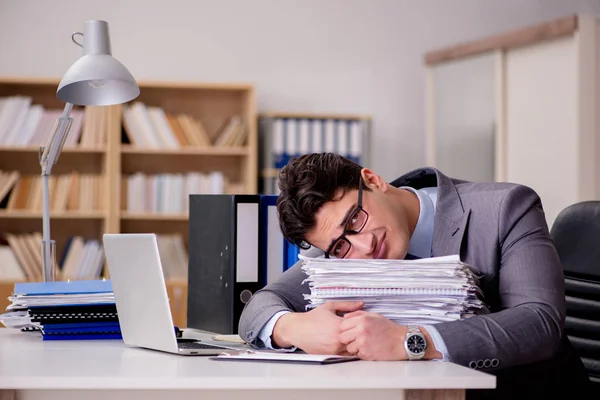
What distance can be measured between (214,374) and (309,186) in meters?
0.55

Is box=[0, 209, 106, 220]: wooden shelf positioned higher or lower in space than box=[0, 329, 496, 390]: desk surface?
higher

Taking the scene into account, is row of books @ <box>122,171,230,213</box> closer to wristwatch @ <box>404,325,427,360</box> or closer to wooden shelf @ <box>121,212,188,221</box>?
wooden shelf @ <box>121,212,188,221</box>

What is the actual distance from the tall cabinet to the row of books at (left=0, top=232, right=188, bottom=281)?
1776 millimetres

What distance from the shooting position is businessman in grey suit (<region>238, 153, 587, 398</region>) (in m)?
1.39

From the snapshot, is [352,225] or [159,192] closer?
[352,225]

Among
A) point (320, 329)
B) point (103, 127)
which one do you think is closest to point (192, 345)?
point (320, 329)

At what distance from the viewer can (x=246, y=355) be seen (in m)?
1.40

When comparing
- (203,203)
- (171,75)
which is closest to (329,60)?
(171,75)

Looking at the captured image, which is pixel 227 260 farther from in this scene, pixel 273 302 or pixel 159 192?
pixel 159 192

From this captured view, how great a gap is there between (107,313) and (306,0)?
13.9 feet

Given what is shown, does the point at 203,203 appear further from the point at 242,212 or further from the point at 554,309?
the point at 554,309

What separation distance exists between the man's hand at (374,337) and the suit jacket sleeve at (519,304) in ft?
0.25

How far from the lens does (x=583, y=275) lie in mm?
1991

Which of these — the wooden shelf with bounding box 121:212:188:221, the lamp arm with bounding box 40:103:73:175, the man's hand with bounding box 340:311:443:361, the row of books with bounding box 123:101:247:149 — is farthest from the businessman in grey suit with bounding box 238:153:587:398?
the row of books with bounding box 123:101:247:149
